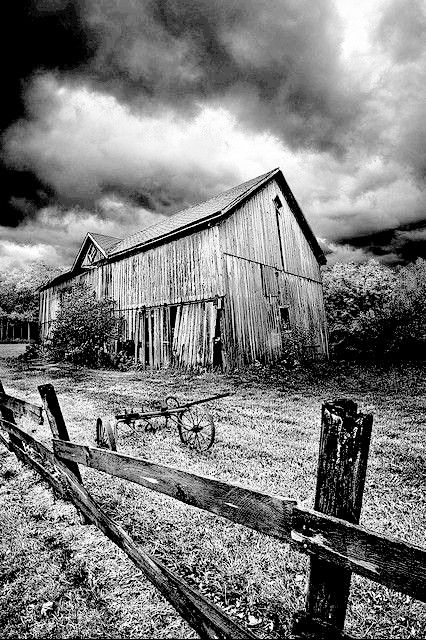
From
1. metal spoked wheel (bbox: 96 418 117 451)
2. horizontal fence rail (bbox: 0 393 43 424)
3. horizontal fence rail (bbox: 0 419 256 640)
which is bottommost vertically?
horizontal fence rail (bbox: 0 419 256 640)

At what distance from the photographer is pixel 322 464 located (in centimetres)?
171

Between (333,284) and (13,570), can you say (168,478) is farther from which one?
(333,284)

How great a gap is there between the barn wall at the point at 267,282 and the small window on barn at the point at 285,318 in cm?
14

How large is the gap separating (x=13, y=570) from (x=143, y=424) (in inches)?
171

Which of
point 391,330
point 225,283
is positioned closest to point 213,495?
point 225,283

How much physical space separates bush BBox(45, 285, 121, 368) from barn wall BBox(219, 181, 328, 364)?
7.58 m

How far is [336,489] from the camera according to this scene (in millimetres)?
1678

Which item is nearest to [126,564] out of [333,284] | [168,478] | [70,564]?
[70,564]

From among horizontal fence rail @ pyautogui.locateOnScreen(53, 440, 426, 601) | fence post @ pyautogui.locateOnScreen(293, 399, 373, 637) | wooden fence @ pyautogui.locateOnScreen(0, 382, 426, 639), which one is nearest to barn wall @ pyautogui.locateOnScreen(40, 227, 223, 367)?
horizontal fence rail @ pyautogui.locateOnScreen(53, 440, 426, 601)

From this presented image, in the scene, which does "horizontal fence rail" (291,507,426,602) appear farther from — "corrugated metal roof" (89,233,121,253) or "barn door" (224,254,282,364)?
"corrugated metal roof" (89,233,121,253)

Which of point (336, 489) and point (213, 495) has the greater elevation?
point (336, 489)

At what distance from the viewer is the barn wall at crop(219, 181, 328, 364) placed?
1554 cm

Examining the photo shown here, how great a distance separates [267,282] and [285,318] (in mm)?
2357

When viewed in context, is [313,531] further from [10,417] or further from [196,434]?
[10,417]
